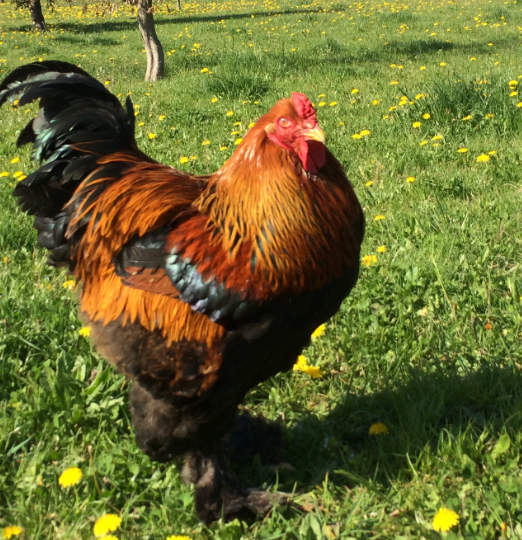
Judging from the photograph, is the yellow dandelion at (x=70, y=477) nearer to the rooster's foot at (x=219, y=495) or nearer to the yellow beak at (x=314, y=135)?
the rooster's foot at (x=219, y=495)

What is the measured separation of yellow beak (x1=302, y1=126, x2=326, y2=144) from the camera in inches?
73.1

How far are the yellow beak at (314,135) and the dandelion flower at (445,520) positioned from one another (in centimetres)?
137

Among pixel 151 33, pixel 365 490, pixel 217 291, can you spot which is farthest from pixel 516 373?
pixel 151 33

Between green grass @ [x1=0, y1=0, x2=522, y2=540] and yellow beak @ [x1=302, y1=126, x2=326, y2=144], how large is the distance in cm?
127

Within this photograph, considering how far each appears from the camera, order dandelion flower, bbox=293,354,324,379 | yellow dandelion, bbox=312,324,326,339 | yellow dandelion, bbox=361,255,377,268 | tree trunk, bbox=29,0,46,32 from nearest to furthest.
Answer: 1. dandelion flower, bbox=293,354,324,379
2. yellow dandelion, bbox=312,324,326,339
3. yellow dandelion, bbox=361,255,377,268
4. tree trunk, bbox=29,0,46,32

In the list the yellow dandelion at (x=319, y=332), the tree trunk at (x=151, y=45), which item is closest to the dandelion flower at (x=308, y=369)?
the yellow dandelion at (x=319, y=332)

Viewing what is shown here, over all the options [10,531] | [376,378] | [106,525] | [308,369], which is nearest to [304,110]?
[308,369]

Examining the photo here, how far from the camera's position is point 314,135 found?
187 cm

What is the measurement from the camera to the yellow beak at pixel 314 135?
6.09 feet

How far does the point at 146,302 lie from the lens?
6.93 ft

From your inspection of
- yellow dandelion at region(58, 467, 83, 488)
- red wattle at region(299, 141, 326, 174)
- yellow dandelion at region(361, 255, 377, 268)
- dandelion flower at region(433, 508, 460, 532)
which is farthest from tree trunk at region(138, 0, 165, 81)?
dandelion flower at region(433, 508, 460, 532)

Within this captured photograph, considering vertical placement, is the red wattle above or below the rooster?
above

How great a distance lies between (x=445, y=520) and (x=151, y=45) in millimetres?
8545

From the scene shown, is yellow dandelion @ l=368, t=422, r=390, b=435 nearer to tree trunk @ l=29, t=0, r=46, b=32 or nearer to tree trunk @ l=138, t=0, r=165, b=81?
tree trunk @ l=138, t=0, r=165, b=81
